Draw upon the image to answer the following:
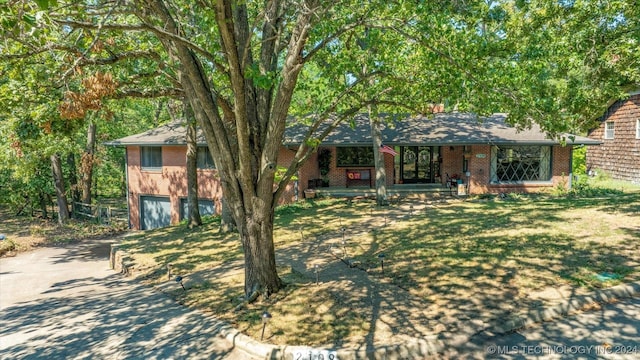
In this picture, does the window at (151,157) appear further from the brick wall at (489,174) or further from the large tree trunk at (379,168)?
the brick wall at (489,174)

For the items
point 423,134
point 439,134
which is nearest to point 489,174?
point 439,134

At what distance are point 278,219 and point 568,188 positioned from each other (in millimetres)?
13813

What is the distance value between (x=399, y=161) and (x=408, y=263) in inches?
489

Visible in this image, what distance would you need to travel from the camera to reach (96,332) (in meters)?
7.05

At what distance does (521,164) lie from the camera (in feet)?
64.7

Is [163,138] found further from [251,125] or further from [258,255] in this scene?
→ [258,255]

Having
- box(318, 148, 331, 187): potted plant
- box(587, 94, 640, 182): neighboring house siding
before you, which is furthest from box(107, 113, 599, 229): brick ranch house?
box(587, 94, 640, 182): neighboring house siding

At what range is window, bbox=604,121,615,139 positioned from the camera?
2281 cm

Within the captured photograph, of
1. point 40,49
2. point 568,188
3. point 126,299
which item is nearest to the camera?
point 40,49

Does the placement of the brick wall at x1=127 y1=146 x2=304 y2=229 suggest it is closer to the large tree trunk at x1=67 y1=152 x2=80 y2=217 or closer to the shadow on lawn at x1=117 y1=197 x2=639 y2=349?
the large tree trunk at x1=67 y1=152 x2=80 y2=217

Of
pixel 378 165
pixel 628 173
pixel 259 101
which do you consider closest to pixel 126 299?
pixel 259 101

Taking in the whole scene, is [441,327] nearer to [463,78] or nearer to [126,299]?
[463,78]

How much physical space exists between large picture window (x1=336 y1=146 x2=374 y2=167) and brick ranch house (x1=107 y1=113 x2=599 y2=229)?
0.17 feet

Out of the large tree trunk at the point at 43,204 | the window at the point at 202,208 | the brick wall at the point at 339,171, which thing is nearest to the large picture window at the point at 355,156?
the brick wall at the point at 339,171
